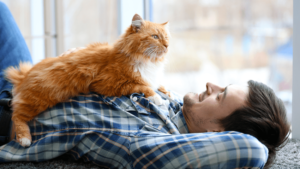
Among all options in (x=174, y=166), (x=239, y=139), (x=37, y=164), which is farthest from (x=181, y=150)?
(x=37, y=164)

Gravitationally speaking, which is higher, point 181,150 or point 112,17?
point 112,17

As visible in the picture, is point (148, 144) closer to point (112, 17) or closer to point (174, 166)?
point (174, 166)

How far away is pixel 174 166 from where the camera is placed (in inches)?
37.0

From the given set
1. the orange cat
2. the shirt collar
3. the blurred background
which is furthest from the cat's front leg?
the blurred background

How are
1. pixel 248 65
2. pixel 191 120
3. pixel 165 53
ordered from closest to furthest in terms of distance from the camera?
pixel 191 120, pixel 165 53, pixel 248 65

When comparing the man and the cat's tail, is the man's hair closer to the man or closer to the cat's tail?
the man

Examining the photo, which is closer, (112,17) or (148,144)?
(148,144)

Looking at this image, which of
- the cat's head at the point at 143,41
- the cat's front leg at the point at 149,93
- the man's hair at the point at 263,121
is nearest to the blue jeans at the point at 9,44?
the cat's head at the point at 143,41

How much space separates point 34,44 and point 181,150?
2.35 metres

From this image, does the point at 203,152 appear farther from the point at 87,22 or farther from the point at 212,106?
the point at 87,22

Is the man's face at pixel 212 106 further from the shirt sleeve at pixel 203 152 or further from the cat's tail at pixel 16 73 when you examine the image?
the cat's tail at pixel 16 73

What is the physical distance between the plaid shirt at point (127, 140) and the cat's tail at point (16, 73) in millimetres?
293

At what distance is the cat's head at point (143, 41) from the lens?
128 centimetres

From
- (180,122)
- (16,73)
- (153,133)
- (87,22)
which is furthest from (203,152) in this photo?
(87,22)
